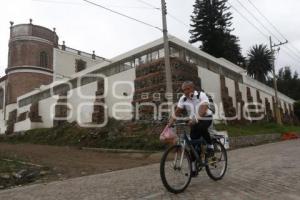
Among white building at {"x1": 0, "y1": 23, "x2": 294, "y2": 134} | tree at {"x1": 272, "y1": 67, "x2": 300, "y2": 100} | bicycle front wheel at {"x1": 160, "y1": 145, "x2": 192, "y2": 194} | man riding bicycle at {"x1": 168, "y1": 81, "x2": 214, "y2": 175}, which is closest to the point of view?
bicycle front wheel at {"x1": 160, "y1": 145, "x2": 192, "y2": 194}

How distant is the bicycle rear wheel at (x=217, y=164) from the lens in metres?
6.98

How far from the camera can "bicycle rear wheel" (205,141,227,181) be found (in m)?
6.98

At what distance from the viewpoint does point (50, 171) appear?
451 inches

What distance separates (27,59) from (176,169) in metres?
43.8

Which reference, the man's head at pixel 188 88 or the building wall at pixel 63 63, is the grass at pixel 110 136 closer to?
the building wall at pixel 63 63

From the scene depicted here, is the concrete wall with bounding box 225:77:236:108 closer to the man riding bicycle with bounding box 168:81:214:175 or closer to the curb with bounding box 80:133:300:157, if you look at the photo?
the curb with bounding box 80:133:300:157

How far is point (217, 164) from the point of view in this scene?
7230mm

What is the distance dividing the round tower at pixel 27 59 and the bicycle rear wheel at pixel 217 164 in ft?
140

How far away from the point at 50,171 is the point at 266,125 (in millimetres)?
29252

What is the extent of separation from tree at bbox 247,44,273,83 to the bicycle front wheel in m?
56.9

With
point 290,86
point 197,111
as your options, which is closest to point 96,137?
point 197,111

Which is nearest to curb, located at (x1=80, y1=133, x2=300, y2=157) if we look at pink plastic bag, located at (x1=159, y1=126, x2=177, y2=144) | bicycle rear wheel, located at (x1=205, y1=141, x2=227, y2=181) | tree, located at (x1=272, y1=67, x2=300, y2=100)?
bicycle rear wheel, located at (x1=205, y1=141, x2=227, y2=181)

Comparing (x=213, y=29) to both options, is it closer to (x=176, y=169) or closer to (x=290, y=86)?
(x=290, y=86)

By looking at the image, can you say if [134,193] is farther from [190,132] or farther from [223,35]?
[223,35]
